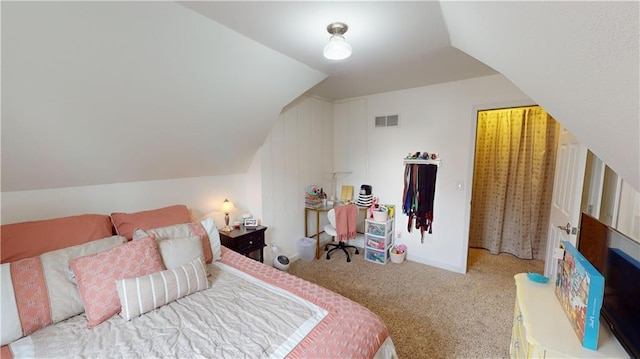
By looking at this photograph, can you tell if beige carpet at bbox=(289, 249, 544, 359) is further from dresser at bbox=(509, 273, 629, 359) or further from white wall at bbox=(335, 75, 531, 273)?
dresser at bbox=(509, 273, 629, 359)

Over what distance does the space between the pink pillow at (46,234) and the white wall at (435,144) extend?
3095 millimetres

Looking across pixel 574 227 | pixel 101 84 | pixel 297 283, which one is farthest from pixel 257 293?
pixel 574 227

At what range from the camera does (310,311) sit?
1.42m

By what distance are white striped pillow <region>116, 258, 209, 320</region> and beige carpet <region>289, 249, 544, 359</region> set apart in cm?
159

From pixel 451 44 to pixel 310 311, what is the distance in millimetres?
2196

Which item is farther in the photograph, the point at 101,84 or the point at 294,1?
the point at 101,84

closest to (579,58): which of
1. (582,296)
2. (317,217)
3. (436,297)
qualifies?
(582,296)

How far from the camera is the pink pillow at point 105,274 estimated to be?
1320mm

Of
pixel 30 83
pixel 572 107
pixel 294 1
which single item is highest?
pixel 294 1

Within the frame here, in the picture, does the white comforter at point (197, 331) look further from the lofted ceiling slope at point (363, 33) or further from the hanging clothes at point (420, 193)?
the hanging clothes at point (420, 193)

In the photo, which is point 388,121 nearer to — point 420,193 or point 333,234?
point 420,193

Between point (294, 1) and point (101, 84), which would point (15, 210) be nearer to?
point (101, 84)

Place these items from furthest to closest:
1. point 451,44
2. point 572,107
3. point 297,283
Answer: point 451,44, point 297,283, point 572,107

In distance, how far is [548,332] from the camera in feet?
3.70
